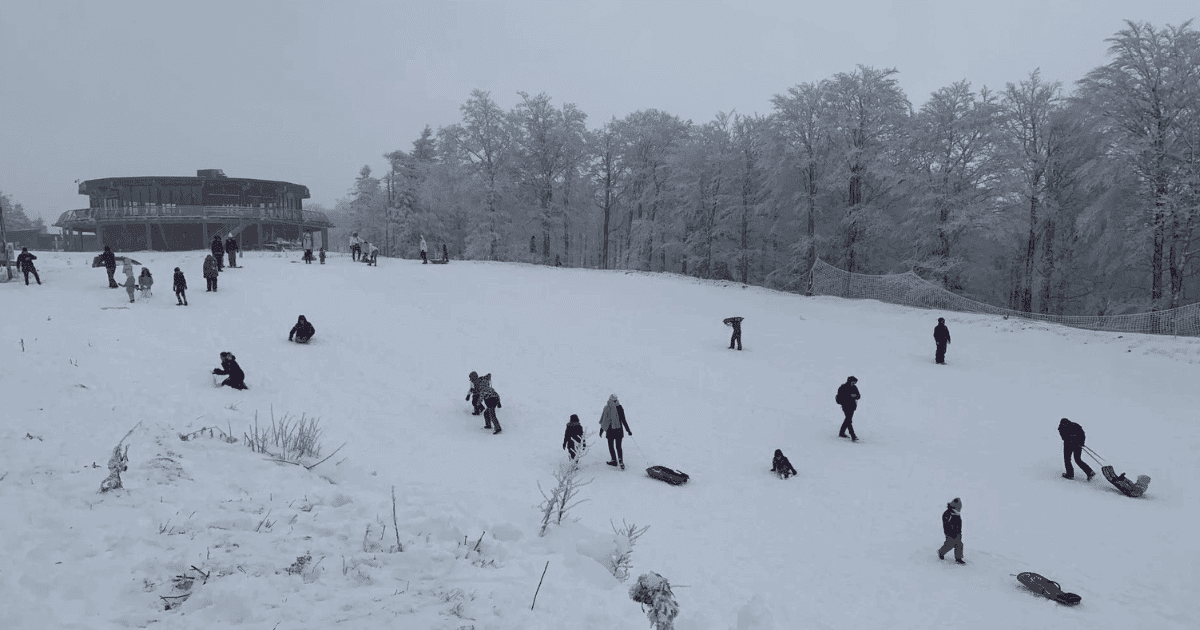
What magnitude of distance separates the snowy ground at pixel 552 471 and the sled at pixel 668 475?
187 mm

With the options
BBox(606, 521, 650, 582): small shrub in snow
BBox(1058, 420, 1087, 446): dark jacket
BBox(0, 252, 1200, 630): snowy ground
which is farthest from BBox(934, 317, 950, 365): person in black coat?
BBox(606, 521, 650, 582): small shrub in snow

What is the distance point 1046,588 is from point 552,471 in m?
7.42

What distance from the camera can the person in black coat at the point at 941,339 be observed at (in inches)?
734

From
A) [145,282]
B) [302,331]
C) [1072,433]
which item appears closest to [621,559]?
[1072,433]

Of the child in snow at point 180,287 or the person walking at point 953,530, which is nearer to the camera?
the person walking at point 953,530

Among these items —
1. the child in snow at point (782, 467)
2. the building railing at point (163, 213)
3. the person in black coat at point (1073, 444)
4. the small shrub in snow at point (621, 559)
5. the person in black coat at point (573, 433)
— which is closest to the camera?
the small shrub in snow at point (621, 559)

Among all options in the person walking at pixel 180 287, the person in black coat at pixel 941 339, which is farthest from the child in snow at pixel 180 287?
the person in black coat at pixel 941 339

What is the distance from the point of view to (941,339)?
18688mm

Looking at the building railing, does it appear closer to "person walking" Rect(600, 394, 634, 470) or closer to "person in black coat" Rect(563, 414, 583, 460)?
"person in black coat" Rect(563, 414, 583, 460)

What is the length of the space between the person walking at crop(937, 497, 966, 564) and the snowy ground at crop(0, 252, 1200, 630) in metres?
0.26

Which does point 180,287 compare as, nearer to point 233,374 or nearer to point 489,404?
point 233,374

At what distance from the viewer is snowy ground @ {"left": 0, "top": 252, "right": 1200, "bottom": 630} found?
5.21 metres

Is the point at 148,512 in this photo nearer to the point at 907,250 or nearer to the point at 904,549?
the point at 904,549

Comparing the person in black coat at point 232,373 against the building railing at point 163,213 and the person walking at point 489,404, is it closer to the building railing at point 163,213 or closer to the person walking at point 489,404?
the person walking at point 489,404
